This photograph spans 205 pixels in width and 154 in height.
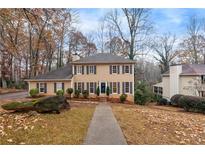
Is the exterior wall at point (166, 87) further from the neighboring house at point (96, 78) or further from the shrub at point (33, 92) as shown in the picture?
the shrub at point (33, 92)

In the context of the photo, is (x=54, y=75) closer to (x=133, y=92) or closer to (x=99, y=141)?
(x=133, y=92)

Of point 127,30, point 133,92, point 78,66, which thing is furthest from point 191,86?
point 78,66

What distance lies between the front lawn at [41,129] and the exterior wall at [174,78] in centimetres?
A: 1379

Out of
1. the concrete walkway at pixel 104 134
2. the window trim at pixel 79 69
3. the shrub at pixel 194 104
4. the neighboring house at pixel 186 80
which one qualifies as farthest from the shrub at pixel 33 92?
the neighboring house at pixel 186 80

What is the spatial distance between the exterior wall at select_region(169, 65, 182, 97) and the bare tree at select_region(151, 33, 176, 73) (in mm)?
3126

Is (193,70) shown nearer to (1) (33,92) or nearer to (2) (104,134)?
(1) (33,92)

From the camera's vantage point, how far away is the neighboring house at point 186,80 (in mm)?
18391

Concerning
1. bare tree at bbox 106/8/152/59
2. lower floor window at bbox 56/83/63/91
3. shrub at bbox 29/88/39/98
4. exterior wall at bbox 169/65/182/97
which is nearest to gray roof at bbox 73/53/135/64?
lower floor window at bbox 56/83/63/91

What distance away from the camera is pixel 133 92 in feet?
53.7

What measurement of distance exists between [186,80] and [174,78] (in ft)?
3.47

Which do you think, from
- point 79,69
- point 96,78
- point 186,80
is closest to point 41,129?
point 96,78

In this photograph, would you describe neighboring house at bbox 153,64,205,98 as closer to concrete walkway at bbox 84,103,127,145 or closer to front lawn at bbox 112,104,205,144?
front lawn at bbox 112,104,205,144

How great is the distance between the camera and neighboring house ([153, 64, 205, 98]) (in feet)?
60.3
